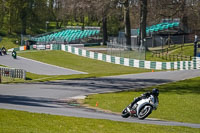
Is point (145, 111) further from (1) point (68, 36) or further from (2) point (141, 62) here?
(1) point (68, 36)

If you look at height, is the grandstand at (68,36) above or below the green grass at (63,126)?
below

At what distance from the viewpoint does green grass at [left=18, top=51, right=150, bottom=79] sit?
43969 mm

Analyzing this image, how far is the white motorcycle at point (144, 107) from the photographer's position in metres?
14.5

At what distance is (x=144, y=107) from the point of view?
1470 cm

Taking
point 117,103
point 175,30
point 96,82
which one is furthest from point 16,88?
point 175,30

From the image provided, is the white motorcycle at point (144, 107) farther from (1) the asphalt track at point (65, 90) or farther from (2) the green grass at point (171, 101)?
(2) the green grass at point (171, 101)

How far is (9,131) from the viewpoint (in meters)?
11.5

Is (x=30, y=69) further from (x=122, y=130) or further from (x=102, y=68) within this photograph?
(x=122, y=130)

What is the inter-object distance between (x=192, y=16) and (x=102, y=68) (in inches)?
1026

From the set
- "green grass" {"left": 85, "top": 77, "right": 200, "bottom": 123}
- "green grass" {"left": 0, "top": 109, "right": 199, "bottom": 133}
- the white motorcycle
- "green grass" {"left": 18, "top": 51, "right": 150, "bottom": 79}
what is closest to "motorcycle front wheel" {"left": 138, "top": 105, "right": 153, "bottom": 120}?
the white motorcycle

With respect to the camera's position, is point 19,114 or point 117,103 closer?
point 19,114

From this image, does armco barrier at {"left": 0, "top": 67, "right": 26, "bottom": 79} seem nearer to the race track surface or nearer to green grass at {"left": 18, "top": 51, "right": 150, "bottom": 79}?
the race track surface

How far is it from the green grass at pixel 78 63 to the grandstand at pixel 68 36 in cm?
1215

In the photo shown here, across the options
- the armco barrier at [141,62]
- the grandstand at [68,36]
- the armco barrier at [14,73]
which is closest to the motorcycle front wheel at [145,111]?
the armco barrier at [14,73]
